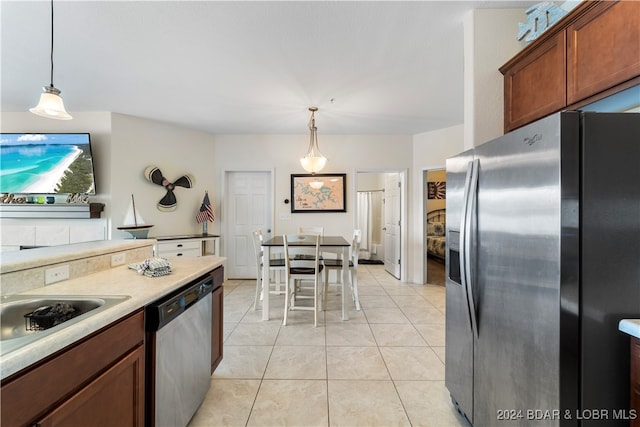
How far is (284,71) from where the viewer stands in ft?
8.05

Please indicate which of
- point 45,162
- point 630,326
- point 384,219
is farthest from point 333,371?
point 45,162

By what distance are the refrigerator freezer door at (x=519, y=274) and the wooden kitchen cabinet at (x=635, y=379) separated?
0.22 m

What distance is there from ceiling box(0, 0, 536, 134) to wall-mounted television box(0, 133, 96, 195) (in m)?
0.42

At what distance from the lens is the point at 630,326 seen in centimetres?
88

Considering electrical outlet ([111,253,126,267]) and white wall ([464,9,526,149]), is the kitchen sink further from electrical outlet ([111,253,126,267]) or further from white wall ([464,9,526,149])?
white wall ([464,9,526,149])

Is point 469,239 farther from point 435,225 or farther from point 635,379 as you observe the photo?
point 435,225

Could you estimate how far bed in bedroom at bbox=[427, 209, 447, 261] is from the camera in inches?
232

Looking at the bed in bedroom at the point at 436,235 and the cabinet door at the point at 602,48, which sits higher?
the cabinet door at the point at 602,48

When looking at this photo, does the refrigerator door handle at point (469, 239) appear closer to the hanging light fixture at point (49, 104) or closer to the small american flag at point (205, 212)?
the hanging light fixture at point (49, 104)

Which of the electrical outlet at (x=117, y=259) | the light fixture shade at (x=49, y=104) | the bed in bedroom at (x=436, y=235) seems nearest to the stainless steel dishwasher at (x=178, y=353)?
the electrical outlet at (x=117, y=259)

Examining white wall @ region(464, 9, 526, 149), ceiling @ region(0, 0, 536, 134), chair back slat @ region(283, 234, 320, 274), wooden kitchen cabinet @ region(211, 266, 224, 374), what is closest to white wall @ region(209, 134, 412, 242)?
ceiling @ region(0, 0, 536, 134)

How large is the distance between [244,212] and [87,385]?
393cm

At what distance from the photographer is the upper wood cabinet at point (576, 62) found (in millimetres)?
1048

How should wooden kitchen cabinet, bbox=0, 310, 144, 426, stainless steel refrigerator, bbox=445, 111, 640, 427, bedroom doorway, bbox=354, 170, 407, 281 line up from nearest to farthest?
wooden kitchen cabinet, bbox=0, 310, 144, 426 → stainless steel refrigerator, bbox=445, 111, 640, 427 → bedroom doorway, bbox=354, 170, 407, 281
